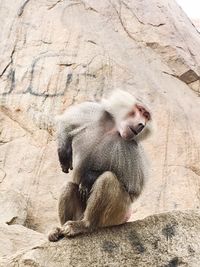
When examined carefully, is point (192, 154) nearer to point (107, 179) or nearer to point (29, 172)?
point (29, 172)

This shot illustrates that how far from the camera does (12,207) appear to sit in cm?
691

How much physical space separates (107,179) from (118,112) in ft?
2.14

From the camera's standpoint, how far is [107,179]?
4062 millimetres

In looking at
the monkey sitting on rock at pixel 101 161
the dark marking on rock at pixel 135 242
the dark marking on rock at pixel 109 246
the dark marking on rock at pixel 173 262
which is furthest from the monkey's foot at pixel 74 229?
the dark marking on rock at pixel 173 262

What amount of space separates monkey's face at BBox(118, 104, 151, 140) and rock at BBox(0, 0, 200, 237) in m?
2.88

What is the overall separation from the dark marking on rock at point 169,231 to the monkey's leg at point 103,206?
0.32 m

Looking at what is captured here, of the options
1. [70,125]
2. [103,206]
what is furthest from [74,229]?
[70,125]

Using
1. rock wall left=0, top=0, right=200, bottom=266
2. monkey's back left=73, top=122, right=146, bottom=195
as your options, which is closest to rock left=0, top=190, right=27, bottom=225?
rock wall left=0, top=0, right=200, bottom=266

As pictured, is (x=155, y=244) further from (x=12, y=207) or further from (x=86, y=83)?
(x=86, y=83)

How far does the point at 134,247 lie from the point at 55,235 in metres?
0.54

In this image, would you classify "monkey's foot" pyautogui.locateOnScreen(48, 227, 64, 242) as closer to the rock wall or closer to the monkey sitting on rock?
the monkey sitting on rock

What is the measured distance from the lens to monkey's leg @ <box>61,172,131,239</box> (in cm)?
405

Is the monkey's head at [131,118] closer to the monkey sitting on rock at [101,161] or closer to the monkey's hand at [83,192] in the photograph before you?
the monkey sitting on rock at [101,161]

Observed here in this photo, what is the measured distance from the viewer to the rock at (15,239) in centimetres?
516
